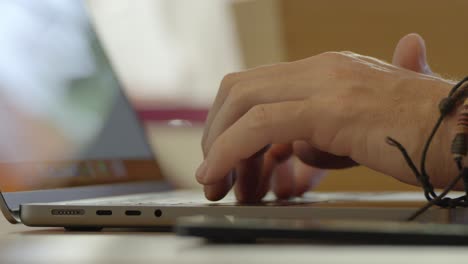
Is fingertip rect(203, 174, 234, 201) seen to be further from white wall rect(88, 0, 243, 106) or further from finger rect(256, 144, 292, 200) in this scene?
white wall rect(88, 0, 243, 106)

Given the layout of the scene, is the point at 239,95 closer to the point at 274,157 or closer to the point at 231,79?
the point at 231,79

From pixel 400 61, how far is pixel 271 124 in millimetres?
272

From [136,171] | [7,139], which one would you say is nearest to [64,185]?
[7,139]

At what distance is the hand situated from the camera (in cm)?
63

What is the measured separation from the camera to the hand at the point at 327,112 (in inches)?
25.0

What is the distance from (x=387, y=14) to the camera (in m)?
1.90

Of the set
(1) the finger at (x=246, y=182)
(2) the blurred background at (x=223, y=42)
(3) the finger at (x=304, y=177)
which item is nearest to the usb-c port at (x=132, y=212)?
(1) the finger at (x=246, y=182)

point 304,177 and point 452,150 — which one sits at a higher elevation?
point 452,150

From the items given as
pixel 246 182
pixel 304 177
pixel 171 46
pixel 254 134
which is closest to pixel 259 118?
pixel 254 134

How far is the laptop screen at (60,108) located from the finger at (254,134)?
0.83 ft

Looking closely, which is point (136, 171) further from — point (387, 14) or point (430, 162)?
point (387, 14)

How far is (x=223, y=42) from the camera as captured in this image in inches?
79.3

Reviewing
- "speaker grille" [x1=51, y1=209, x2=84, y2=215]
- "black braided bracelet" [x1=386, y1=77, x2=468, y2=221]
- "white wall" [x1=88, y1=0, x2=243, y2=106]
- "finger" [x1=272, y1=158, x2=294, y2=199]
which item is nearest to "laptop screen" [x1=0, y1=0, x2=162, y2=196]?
"speaker grille" [x1=51, y1=209, x2=84, y2=215]

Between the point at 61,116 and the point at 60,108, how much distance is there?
0.04 ft
